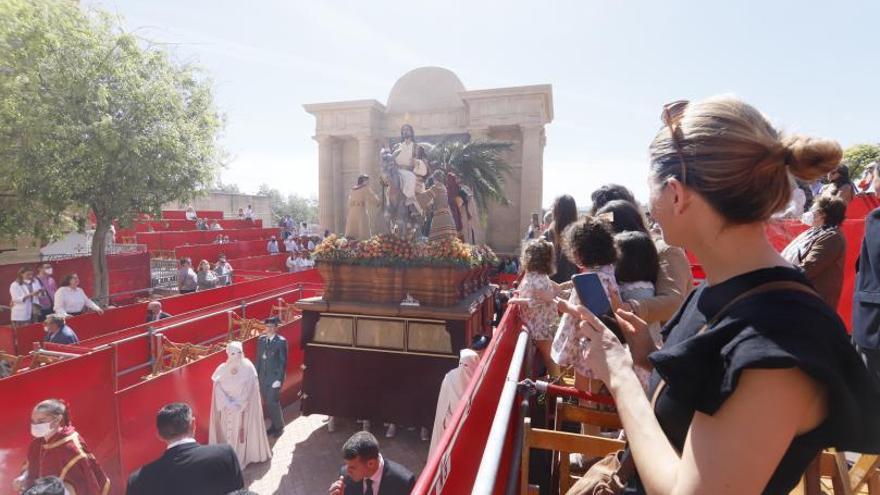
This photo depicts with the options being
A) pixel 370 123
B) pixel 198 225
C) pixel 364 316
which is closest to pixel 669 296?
pixel 364 316

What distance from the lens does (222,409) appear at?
6.26 metres

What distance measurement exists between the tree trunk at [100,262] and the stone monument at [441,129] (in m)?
12.1

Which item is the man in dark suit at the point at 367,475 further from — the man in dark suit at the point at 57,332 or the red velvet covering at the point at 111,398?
the man in dark suit at the point at 57,332

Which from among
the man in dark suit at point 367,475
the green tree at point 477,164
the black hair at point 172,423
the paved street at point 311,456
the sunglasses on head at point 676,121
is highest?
the green tree at point 477,164

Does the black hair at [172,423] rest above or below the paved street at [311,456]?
above

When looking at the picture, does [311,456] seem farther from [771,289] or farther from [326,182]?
[326,182]

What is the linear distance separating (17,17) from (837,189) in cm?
1734

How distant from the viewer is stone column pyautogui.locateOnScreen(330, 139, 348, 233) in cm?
2591

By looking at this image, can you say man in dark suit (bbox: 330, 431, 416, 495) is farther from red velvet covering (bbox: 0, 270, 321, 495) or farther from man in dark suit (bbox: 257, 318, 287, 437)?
man in dark suit (bbox: 257, 318, 287, 437)

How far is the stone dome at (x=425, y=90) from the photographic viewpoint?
2605 cm

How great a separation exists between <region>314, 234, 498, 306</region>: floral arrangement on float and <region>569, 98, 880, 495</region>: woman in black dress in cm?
559

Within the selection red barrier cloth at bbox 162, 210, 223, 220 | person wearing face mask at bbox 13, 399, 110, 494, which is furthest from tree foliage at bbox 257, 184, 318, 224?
person wearing face mask at bbox 13, 399, 110, 494

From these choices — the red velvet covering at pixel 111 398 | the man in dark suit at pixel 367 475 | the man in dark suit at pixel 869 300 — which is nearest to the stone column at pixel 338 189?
the red velvet covering at pixel 111 398

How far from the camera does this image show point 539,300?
4.48m
